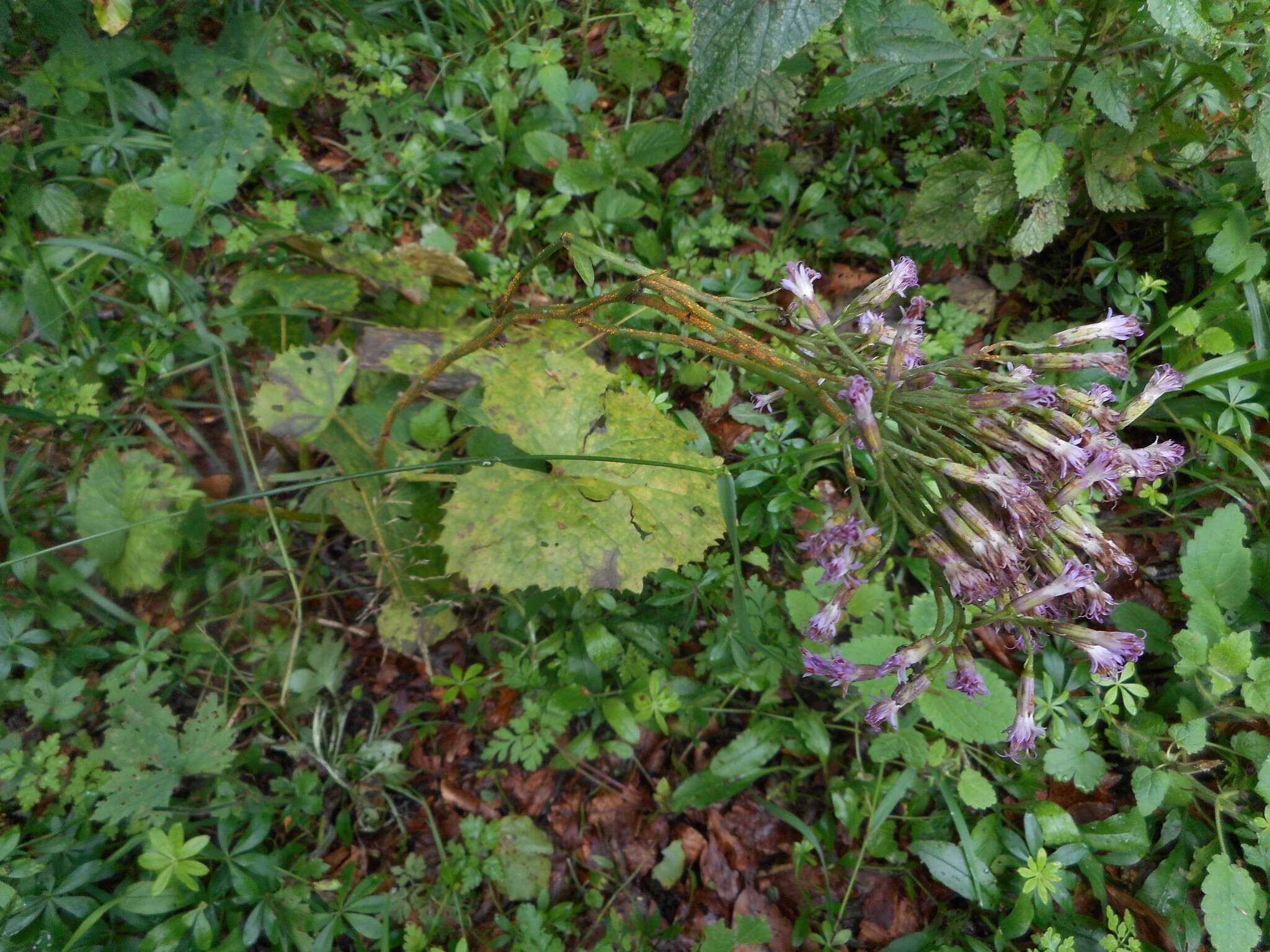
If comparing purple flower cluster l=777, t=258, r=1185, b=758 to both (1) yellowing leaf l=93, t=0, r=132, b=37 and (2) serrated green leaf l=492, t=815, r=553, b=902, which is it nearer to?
(2) serrated green leaf l=492, t=815, r=553, b=902

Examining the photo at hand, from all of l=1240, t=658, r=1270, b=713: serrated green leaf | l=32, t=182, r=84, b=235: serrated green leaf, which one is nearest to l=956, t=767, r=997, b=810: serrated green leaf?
l=1240, t=658, r=1270, b=713: serrated green leaf

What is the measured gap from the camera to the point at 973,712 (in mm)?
2133

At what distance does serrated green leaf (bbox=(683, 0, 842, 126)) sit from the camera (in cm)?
171

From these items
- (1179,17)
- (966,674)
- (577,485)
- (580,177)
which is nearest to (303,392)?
(577,485)

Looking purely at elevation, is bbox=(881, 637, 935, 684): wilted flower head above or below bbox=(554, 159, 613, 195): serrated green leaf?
below

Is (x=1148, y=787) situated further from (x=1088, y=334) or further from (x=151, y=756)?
(x=151, y=756)

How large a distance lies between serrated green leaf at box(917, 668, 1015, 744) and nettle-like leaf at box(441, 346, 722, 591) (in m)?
0.88

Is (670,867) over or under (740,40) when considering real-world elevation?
under

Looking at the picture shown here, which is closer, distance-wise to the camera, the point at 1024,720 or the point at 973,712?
the point at 1024,720

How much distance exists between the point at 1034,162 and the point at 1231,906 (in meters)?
2.29

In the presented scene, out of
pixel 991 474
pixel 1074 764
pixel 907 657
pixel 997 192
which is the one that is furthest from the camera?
pixel 997 192

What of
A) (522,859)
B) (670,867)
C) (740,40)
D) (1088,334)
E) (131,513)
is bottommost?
(522,859)

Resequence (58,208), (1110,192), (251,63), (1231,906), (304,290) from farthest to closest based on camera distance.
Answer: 1. (251,63)
2. (58,208)
3. (304,290)
4. (1110,192)
5. (1231,906)

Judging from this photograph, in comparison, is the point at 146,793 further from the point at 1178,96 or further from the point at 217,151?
the point at 1178,96
